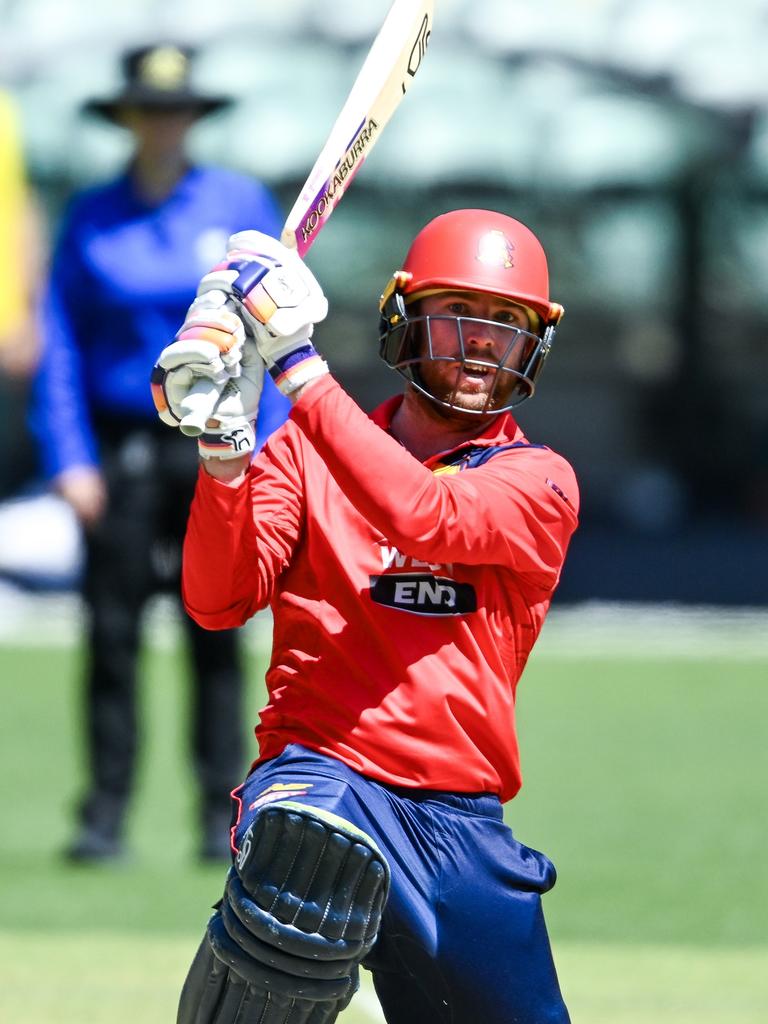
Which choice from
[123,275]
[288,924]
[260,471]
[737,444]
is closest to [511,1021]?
[288,924]

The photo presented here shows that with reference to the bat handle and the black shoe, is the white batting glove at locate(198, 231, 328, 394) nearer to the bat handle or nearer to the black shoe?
the bat handle

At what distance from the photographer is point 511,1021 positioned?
10.3ft

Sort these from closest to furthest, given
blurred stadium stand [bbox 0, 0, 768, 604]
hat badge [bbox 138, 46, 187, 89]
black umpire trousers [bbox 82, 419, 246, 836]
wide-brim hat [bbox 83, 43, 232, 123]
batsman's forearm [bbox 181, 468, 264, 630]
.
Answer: batsman's forearm [bbox 181, 468, 264, 630], black umpire trousers [bbox 82, 419, 246, 836], wide-brim hat [bbox 83, 43, 232, 123], hat badge [bbox 138, 46, 187, 89], blurred stadium stand [bbox 0, 0, 768, 604]

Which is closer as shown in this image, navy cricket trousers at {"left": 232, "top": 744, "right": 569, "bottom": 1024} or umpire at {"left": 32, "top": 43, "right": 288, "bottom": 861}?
navy cricket trousers at {"left": 232, "top": 744, "right": 569, "bottom": 1024}

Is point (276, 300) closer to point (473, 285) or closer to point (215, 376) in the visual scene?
point (215, 376)

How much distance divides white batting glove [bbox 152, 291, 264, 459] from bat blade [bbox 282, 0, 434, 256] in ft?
0.99

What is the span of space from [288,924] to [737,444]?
15049 mm

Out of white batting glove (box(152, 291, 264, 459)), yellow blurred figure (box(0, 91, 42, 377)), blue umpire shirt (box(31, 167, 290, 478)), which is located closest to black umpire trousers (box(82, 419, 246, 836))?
blue umpire shirt (box(31, 167, 290, 478))

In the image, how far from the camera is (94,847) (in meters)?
5.89

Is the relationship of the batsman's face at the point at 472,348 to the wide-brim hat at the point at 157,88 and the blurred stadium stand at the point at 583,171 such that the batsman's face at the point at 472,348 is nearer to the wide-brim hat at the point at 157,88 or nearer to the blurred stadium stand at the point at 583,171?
the wide-brim hat at the point at 157,88

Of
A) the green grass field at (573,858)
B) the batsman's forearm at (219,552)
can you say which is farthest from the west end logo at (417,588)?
the green grass field at (573,858)

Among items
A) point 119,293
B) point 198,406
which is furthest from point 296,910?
point 119,293

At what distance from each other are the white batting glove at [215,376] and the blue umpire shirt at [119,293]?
9.00 ft

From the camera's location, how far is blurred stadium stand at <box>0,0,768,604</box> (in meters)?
14.9
